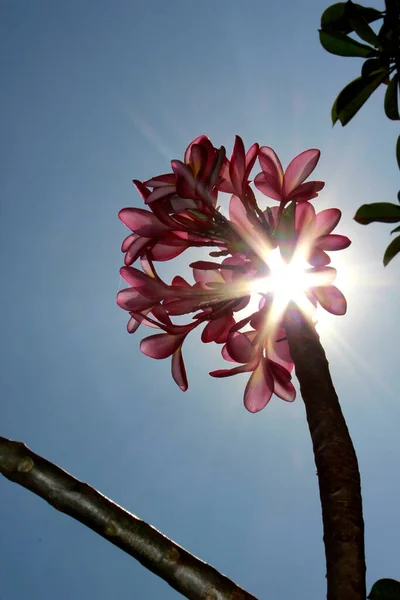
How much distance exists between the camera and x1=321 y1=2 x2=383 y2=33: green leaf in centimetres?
185

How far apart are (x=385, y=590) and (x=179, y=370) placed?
2.43 feet

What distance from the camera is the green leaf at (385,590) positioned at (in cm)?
109

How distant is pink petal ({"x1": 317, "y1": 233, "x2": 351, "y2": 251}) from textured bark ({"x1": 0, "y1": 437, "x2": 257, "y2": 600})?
0.93 m

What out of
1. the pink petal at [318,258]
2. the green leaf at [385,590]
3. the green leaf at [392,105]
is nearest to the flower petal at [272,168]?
the pink petal at [318,258]

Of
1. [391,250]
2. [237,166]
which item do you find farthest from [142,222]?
[391,250]

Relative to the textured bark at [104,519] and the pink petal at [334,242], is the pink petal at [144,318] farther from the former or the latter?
the textured bark at [104,519]

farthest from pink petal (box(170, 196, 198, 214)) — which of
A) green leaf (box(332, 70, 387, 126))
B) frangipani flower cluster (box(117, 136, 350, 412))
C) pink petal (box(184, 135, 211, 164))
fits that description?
green leaf (box(332, 70, 387, 126))

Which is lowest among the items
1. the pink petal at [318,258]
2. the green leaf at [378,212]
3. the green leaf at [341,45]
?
the pink petal at [318,258]

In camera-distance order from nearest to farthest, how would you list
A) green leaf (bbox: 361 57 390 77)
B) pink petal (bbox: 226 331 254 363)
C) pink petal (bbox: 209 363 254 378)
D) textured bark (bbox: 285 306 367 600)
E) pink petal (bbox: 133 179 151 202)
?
textured bark (bbox: 285 306 367 600) < pink petal (bbox: 226 331 254 363) < pink petal (bbox: 209 363 254 378) < pink petal (bbox: 133 179 151 202) < green leaf (bbox: 361 57 390 77)

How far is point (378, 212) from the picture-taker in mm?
1516

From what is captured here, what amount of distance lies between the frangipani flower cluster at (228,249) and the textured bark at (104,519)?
621mm

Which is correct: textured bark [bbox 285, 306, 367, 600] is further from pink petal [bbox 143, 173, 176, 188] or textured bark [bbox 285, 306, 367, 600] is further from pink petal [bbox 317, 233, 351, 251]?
pink petal [bbox 143, 173, 176, 188]

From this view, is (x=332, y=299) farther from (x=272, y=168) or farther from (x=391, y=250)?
(x=272, y=168)

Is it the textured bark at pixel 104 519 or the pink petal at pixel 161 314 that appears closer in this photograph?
the textured bark at pixel 104 519
